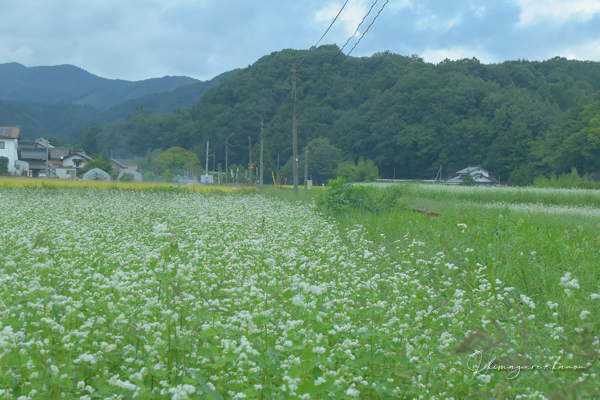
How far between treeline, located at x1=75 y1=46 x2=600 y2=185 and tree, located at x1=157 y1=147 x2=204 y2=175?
1009 cm

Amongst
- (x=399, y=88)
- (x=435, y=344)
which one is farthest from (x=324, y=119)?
(x=435, y=344)

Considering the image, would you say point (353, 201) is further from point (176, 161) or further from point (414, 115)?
point (176, 161)

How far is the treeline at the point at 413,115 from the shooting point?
2628 inches

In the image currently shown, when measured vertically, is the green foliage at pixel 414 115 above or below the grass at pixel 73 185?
above

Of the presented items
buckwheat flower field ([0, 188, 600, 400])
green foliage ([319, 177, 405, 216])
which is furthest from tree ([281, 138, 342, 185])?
buckwheat flower field ([0, 188, 600, 400])

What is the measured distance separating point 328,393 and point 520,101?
7872 centimetres

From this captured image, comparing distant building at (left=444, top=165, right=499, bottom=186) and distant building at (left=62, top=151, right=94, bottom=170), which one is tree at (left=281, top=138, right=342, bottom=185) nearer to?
distant building at (left=444, top=165, right=499, bottom=186)

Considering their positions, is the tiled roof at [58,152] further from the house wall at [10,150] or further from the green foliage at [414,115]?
the green foliage at [414,115]

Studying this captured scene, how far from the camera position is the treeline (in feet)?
219

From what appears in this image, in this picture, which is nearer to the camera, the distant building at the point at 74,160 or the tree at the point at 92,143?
the distant building at the point at 74,160

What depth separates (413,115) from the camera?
7875 centimetres

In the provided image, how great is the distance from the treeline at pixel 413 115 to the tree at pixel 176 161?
10.1 meters

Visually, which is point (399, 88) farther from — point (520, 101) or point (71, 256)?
point (71, 256)

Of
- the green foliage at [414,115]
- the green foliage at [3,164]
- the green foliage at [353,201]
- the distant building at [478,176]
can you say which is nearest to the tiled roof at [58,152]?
the green foliage at [414,115]
